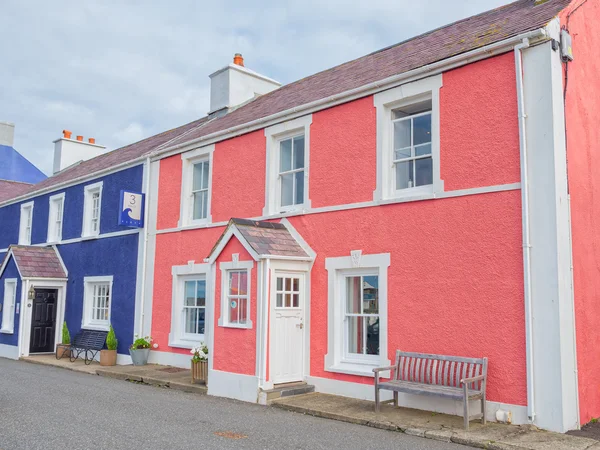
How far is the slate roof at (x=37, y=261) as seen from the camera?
1769 centimetres

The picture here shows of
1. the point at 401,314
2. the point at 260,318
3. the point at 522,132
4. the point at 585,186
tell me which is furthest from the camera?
the point at 260,318

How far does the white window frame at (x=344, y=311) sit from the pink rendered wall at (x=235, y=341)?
1.33 metres

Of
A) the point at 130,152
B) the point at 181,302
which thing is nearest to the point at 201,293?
the point at 181,302

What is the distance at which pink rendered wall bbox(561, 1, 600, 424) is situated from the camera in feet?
26.9

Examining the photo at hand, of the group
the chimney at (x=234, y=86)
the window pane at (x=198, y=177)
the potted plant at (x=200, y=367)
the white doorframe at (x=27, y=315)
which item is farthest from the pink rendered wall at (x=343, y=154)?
the white doorframe at (x=27, y=315)

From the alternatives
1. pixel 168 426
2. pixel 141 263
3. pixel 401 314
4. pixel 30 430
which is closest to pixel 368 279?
pixel 401 314

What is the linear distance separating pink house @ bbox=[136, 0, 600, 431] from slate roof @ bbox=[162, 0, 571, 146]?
7cm

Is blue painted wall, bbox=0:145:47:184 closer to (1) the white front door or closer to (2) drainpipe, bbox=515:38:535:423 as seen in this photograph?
(1) the white front door

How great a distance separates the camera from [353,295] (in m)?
10.4

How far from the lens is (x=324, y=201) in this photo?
10.9 m

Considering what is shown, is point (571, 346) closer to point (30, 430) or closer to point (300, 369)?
point (300, 369)

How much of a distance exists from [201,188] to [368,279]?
5692 mm

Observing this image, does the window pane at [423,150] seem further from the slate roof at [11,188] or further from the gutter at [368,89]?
the slate roof at [11,188]

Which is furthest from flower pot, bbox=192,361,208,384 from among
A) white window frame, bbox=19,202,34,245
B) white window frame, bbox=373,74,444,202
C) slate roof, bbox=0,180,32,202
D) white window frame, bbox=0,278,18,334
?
slate roof, bbox=0,180,32,202
